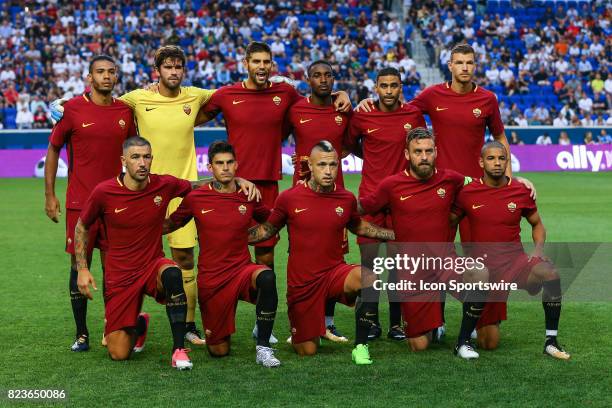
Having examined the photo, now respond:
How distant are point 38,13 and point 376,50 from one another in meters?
12.0

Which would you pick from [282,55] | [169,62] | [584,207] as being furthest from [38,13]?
[169,62]

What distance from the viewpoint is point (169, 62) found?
7742 mm

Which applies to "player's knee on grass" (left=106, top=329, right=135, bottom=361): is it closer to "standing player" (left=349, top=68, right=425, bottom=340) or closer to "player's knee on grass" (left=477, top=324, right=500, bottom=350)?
"standing player" (left=349, top=68, right=425, bottom=340)

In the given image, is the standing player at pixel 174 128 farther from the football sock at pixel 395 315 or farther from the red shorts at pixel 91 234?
the football sock at pixel 395 315

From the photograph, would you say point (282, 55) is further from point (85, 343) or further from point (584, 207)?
point (85, 343)

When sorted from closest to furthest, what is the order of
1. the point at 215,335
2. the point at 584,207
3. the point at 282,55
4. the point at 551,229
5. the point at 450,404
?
the point at 450,404
the point at 215,335
the point at 551,229
the point at 584,207
the point at 282,55

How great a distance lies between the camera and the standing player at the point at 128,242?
7.04m

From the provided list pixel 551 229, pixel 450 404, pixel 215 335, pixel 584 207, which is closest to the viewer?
pixel 450 404

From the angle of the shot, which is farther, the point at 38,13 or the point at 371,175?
the point at 38,13

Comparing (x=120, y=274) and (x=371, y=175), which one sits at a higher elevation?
(x=371, y=175)

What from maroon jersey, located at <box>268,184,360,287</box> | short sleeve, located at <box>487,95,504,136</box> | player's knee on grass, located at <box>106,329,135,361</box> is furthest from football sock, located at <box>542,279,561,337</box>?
player's knee on grass, located at <box>106,329,135,361</box>

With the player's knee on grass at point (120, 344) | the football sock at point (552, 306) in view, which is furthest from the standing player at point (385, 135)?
the player's knee on grass at point (120, 344)

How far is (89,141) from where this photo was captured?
301 inches

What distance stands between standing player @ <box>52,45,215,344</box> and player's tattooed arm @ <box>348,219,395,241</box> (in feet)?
4.87
